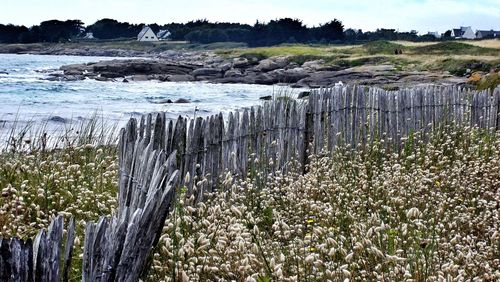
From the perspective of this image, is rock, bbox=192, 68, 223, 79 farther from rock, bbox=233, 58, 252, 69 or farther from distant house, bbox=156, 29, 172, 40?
distant house, bbox=156, 29, 172, 40

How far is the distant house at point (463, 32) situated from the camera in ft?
414

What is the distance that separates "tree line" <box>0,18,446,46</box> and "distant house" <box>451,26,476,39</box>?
1186 centimetres

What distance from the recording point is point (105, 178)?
724cm

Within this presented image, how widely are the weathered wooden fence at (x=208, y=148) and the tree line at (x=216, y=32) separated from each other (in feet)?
318

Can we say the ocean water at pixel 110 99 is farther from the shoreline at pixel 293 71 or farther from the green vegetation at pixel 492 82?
the green vegetation at pixel 492 82

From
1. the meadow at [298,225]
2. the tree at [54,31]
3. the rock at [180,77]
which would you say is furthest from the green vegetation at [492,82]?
Answer: the tree at [54,31]

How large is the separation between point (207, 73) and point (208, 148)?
50.9 meters

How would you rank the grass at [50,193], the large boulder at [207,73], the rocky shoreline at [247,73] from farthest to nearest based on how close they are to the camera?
the large boulder at [207,73] → the rocky shoreline at [247,73] → the grass at [50,193]

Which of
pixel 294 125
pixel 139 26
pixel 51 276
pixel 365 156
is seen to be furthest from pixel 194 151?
pixel 139 26

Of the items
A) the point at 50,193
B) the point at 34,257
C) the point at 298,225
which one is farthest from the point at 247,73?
the point at 34,257

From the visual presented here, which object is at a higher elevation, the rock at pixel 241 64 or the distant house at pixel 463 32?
the distant house at pixel 463 32

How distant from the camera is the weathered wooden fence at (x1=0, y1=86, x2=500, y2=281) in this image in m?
3.32

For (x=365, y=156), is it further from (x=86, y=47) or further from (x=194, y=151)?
(x=86, y=47)

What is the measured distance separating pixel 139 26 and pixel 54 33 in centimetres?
2220
